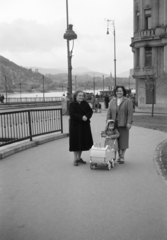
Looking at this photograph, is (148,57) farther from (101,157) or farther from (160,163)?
(101,157)

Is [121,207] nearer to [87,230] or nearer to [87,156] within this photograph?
[87,230]

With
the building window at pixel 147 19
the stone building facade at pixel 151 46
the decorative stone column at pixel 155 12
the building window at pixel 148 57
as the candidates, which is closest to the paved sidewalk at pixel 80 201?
the stone building facade at pixel 151 46

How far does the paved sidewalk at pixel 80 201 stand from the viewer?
3.81 meters

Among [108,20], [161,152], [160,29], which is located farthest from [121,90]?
[108,20]

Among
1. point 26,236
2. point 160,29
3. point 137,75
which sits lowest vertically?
point 26,236

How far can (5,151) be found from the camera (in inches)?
338

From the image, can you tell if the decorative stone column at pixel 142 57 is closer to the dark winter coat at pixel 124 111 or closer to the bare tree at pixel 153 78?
the bare tree at pixel 153 78

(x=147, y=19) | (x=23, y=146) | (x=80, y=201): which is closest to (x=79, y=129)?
(x=80, y=201)

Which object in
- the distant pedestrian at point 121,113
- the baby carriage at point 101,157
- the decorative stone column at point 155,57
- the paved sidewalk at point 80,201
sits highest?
the decorative stone column at point 155,57

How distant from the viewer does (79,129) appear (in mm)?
7301

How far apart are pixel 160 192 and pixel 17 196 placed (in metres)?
2.33

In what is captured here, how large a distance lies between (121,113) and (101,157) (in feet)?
3.83

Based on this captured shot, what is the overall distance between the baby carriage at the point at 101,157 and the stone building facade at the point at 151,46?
27.2m

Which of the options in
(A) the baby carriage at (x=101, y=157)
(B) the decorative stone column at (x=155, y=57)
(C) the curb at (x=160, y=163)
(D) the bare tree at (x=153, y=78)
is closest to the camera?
(C) the curb at (x=160, y=163)
